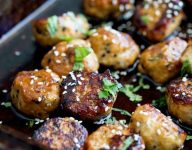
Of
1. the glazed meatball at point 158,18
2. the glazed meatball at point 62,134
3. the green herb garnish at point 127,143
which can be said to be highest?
the glazed meatball at point 62,134

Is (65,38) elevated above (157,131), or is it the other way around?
(65,38)

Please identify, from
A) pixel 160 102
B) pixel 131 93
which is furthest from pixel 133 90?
pixel 160 102

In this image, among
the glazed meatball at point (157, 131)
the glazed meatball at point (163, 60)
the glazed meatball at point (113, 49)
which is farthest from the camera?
the glazed meatball at point (113, 49)

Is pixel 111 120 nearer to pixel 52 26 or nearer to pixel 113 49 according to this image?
pixel 113 49

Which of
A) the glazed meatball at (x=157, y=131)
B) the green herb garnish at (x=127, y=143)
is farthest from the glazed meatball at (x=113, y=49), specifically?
the green herb garnish at (x=127, y=143)

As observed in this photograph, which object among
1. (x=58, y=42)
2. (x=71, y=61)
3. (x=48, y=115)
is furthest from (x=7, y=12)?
(x=48, y=115)

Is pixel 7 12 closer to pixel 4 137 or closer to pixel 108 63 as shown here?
pixel 108 63

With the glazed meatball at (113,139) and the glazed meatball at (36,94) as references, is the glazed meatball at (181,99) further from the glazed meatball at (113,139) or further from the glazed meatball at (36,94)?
the glazed meatball at (36,94)
